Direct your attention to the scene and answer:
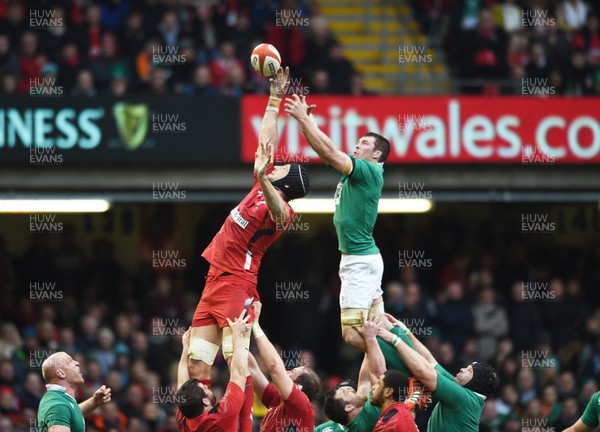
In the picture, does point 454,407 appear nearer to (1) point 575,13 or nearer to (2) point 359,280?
(2) point 359,280

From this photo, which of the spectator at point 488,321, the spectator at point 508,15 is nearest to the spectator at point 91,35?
the spectator at point 508,15

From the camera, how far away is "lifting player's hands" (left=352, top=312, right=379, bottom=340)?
41.8 feet

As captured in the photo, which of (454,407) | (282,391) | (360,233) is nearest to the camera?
(282,391)

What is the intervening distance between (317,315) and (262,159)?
7934 mm

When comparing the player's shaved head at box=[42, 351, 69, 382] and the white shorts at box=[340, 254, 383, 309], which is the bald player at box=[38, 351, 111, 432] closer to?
the player's shaved head at box=[42, 351, 69, 382]

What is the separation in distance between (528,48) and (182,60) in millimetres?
5305

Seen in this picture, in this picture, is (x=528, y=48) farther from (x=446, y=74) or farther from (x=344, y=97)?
(x=344, y=97)

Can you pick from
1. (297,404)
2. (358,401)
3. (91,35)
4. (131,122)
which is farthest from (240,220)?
(91,35)

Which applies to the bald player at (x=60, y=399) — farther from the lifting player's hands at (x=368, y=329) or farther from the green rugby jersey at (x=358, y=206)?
the green rugby jersey at (x=358, y=206)

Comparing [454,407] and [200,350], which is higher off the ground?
[200,350]

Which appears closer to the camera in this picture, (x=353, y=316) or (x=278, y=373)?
(x=278, y=373)

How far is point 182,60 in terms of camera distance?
797 inches

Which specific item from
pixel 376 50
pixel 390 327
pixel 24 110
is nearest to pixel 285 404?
pixel 390 327

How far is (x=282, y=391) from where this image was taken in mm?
12117
